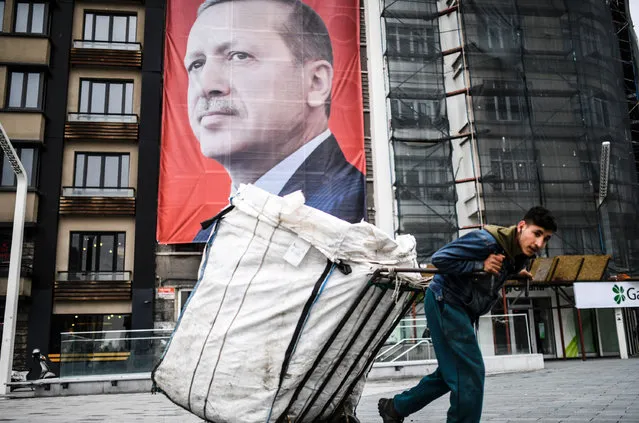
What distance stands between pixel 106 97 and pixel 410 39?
13.2 meters

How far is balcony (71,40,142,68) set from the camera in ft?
76.7

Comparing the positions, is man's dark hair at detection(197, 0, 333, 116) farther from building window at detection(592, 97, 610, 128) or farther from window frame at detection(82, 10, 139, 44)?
building window at detection(592, 97, 610, 128)

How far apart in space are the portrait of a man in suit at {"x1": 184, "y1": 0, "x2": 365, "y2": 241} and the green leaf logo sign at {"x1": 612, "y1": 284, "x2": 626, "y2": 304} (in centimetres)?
961

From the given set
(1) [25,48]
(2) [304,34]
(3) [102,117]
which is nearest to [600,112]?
(2) [304,34]

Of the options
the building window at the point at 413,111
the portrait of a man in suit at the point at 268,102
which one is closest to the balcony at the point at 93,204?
the portrait of a man in suit at the point at 268,102

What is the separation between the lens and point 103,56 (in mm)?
23500

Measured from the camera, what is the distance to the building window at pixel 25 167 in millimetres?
21875

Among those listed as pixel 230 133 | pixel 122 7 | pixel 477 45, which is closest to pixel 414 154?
pixel 477 45

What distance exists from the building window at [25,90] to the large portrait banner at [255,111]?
491 centimetres

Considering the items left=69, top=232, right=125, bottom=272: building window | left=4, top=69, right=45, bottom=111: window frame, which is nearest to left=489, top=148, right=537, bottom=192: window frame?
left=69, top=232, right=125, bottom=272: building window

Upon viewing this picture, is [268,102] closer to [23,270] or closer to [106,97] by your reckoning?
[106,97]

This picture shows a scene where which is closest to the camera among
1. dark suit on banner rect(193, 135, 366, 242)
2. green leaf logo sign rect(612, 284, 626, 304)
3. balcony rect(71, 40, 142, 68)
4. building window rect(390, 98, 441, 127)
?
green leaf logo sign rect(612, 284, 626, 304)

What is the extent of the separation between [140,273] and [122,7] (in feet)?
36.8

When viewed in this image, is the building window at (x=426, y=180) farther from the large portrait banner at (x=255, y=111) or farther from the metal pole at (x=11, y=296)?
the metal pole at (x=11, y=296)
